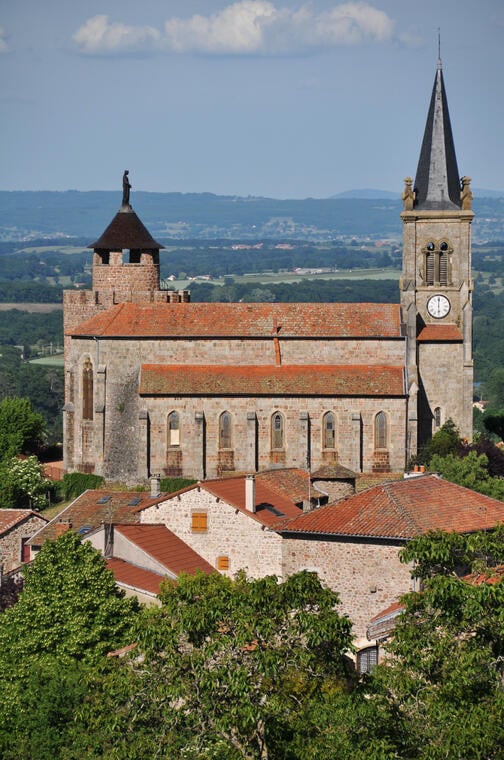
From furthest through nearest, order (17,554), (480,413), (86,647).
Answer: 1. (480,413)
2. (17,554)
3. (86,647)

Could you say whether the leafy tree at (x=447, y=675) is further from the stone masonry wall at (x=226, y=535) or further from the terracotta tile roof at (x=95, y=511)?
the terracotta tile roof at (x=95, y=511)

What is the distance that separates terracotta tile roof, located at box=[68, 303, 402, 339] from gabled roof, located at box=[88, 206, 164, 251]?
399 cm

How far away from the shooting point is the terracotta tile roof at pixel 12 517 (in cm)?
6400

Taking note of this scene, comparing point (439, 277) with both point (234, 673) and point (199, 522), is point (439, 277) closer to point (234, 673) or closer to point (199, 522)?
point (199, 522)

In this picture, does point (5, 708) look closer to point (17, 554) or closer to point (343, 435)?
point (17, 554)

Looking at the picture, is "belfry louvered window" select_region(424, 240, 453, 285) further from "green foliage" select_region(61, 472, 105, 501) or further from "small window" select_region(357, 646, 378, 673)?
"small window" select_region(357, 646, 378, 673)

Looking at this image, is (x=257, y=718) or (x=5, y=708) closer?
(x=257, y=718)

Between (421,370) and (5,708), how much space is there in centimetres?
3710

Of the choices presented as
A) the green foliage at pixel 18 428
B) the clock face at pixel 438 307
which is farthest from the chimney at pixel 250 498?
the green foliage at pixel 18 428

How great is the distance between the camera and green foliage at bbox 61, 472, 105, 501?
73062 millimetres

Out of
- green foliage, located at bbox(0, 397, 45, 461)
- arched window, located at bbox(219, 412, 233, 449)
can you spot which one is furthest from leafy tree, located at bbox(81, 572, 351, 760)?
green foliage, located at bbox(0, 397, 45, 461)

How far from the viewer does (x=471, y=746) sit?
99.6 ft


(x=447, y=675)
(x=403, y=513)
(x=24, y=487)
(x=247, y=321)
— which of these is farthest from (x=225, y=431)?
(x=447, y=675)

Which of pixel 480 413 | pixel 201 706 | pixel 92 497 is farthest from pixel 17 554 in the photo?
pixel 480 413
